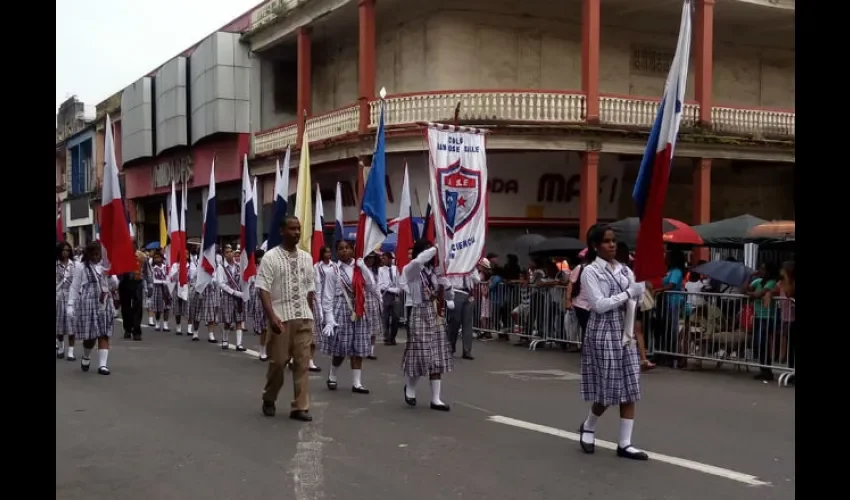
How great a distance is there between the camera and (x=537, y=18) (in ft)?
74.6

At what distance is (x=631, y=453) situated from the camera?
21.7ft

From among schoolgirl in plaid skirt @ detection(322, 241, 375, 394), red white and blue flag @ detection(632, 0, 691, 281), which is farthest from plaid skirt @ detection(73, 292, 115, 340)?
red white and blue flag @ detection(632, 0, 691, 281)

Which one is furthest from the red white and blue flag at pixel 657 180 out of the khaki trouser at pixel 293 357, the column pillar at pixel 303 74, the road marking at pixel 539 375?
the column pillar at pixel 303 74

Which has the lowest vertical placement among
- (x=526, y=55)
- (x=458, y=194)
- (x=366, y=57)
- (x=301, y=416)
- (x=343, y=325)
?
(x=301, y=416)

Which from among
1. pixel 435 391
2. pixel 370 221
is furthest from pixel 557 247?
pixel 435 391

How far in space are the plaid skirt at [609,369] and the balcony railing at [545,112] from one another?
13672 mm

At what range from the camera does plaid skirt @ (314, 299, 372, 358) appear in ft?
33.2

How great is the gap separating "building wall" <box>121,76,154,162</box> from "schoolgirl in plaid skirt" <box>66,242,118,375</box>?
24.4 meters

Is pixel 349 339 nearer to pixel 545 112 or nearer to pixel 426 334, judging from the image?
pixel 426 334

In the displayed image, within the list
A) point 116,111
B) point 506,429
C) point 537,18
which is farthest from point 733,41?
point 116,111

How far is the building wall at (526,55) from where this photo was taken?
72.4ft

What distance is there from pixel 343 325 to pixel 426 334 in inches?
64.3

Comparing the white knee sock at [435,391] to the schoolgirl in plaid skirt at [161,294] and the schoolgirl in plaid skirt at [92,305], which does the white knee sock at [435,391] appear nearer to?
the schoolgirl in plaid skirt at [92,305]

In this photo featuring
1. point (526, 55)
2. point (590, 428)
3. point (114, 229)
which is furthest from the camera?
point (526, 55)
